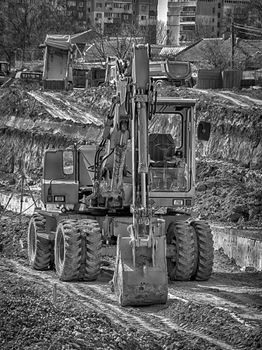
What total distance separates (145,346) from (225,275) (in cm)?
713

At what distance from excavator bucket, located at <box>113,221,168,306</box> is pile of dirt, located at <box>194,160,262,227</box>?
31.6 ft

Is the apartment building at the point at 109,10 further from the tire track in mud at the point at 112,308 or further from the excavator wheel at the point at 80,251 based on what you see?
the excavator wheel at the point at 80,251

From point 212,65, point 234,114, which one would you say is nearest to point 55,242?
point 234,114

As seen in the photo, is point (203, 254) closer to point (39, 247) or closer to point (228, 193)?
point (39, 247)

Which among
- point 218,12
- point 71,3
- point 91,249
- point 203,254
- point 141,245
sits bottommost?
point 203,254

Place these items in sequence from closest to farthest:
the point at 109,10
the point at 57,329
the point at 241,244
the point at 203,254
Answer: the point at 57,329, the point at 203,254, the point at 241,244, the point at 109,10

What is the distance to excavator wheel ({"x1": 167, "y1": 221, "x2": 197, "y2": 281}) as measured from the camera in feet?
55.4

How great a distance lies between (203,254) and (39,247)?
11.0ft

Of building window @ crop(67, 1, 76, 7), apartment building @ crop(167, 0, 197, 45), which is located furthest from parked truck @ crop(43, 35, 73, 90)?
building window @ crop(67, 1, 76, 7)

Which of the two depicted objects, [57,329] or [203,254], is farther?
[203,254]

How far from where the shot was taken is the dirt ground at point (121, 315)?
11609 millimetres

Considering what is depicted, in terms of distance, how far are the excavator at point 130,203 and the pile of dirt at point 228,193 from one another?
21.1 ft

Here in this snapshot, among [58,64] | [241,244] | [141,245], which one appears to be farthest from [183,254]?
[58,64]

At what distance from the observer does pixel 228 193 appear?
1072 inches
